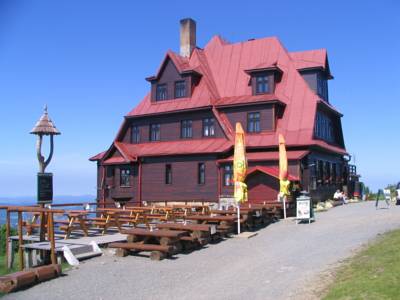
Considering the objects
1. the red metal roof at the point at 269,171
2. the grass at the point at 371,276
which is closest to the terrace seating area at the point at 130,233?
the grass at the point at 371,276

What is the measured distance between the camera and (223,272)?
1063 cm

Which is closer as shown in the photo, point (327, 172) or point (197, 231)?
point (197, 231)

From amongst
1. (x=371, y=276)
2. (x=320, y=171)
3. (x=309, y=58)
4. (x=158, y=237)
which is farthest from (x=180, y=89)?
(x=371, y=276)

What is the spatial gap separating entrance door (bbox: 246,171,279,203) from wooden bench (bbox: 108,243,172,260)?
1418 centimetres

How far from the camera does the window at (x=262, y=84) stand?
29.8m

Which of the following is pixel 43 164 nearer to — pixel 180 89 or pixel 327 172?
pixel 180 89

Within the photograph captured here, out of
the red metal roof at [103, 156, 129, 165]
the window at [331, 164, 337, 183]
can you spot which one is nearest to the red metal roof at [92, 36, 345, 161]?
the red metal roof at [103, 156, 129, 165]

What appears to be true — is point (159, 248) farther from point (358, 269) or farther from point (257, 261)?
point (358, 269)

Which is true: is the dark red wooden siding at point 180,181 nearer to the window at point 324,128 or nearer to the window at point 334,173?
the window at point 324,128

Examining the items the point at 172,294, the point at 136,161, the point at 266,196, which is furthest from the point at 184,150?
the point at 172,294

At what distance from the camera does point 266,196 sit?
26.2 m

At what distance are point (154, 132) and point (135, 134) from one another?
5.45ft

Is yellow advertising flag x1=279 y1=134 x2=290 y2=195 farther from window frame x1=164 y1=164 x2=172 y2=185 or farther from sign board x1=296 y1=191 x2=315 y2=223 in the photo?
window frame x1=164 y1=164 x2=172 y2=185

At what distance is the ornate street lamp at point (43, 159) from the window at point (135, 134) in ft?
60.2
